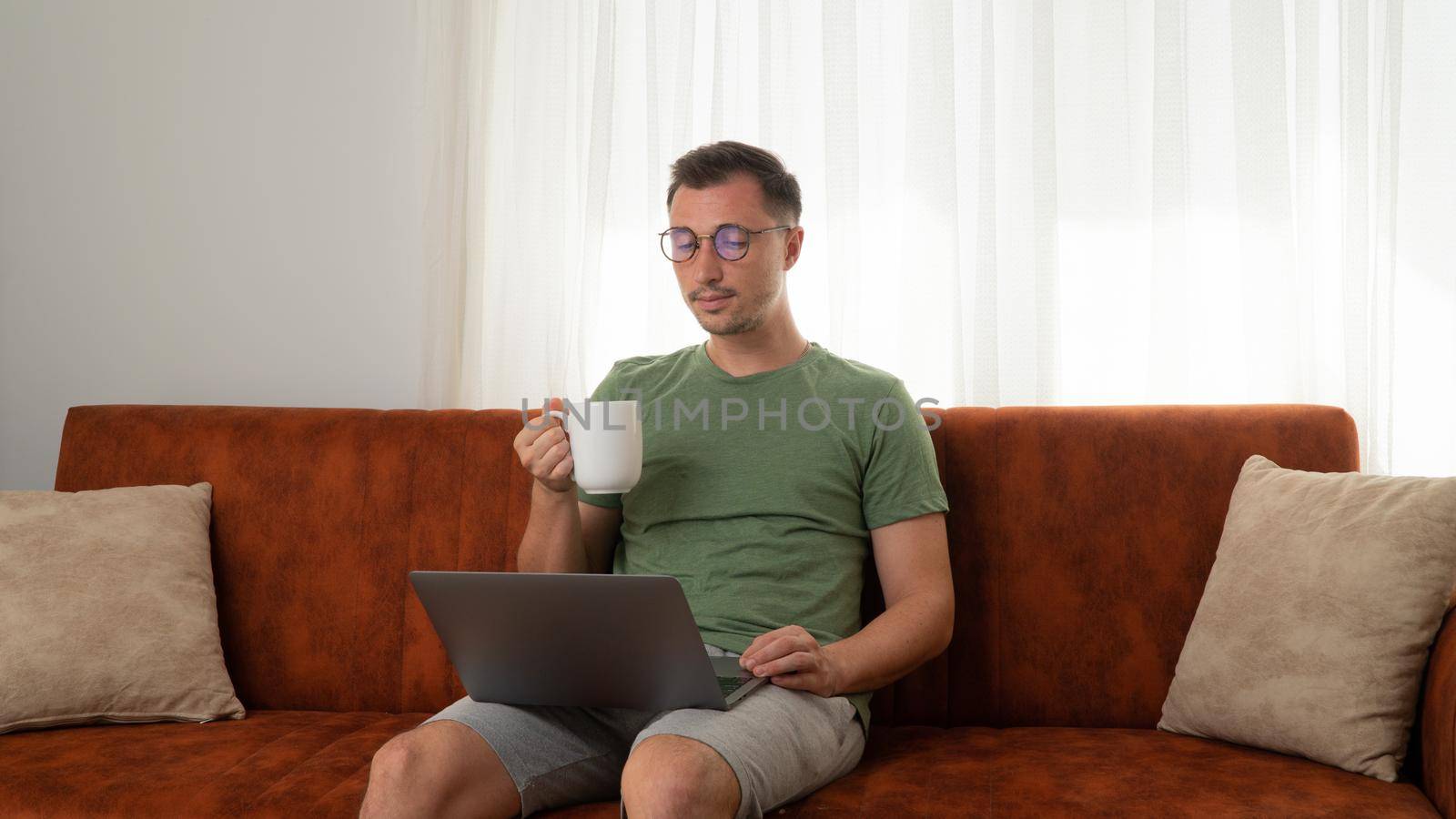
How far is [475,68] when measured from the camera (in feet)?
→ 8.35

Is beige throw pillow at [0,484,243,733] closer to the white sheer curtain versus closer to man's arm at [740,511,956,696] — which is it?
the white sheer curtain

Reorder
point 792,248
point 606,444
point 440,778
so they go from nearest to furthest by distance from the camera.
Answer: point 440,778, point 606,444, point 792,248

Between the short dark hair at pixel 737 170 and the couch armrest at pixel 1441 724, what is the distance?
1.15 m

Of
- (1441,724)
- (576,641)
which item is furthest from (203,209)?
(1441,724)

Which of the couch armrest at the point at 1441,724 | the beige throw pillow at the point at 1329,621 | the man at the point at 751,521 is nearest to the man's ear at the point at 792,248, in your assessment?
the man at the point at 751,521

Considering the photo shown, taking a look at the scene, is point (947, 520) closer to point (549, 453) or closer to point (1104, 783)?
point (1104, 783)

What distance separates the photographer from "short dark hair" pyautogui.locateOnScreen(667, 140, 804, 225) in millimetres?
1948

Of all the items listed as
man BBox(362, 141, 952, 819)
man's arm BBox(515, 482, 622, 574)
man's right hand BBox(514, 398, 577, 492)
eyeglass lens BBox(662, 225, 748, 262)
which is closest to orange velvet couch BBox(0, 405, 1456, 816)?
man BBox(362, 141, 952, 819)

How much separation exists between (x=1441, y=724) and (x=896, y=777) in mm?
699

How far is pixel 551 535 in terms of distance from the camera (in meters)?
1.86

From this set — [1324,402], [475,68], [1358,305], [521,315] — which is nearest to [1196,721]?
[1324,402]

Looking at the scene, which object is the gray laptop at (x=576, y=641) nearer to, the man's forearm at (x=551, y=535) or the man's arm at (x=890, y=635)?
the man's arm at (x=890, y=635)

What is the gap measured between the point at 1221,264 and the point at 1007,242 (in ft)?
1.36

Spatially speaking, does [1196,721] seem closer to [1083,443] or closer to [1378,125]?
[1083,443]
